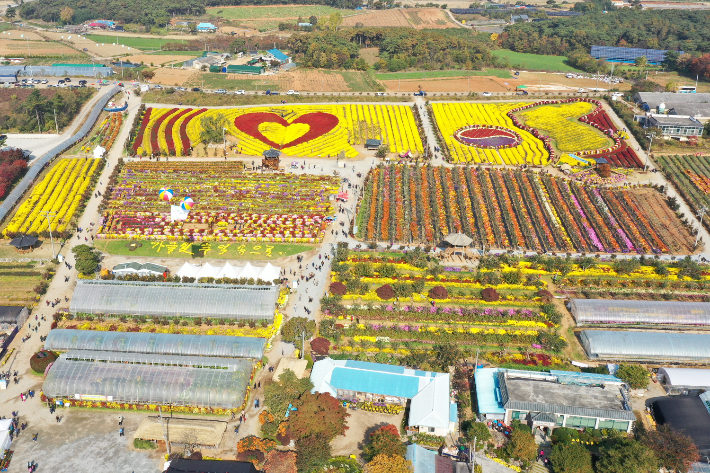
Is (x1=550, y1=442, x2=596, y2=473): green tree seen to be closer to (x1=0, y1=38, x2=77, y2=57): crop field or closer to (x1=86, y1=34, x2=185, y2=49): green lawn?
(x1=0, y1=38, x2=77, y2=57): crop field

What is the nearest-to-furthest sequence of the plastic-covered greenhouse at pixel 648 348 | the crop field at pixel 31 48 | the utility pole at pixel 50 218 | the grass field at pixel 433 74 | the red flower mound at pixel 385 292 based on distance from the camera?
the plastic-covered greenhouse at pixel 648 348 < the red flower mound at pixel 385 292 < the utility pole at pixel 50 218 < the grass field at pixel 433 74 < the crop field at pixel 31 48

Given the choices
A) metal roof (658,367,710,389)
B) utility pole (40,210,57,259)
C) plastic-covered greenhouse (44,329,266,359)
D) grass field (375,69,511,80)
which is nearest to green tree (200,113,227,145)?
utility pole (40,210,57,259)

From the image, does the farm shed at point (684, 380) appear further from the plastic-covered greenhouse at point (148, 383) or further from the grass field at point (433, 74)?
the grass field at point (433, 74)

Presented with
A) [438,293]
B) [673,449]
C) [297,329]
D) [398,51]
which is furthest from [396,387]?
[398,51]

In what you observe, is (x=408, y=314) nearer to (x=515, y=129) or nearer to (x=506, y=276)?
(x=506, y=276)

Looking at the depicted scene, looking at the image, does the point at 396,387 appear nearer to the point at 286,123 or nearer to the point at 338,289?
the point at 338,289

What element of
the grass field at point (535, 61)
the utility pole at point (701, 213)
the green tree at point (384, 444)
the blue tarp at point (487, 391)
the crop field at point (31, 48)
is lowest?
the crop field at point (31, 48)

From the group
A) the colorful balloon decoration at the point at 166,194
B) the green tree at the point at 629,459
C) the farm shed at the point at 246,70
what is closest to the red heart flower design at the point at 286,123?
the colorful balloon decoration at the point at 166,194

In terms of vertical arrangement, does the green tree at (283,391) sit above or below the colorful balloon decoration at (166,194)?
above
